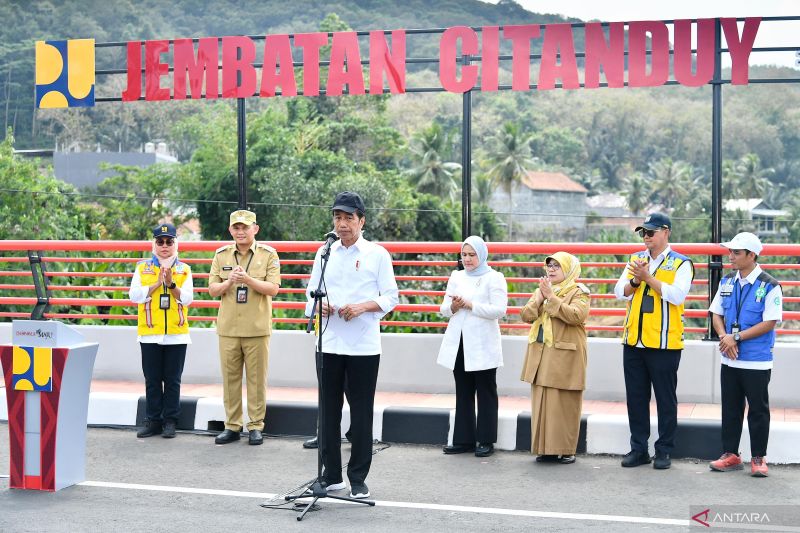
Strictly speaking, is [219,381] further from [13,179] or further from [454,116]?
[454,116]

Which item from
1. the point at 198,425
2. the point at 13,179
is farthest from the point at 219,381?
the point at 13,179

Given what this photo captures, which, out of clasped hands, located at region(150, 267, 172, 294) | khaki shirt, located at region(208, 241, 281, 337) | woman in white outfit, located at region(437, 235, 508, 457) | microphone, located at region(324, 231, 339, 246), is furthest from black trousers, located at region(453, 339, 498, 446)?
clasped hands, located at region(150, 267, 172, 294)

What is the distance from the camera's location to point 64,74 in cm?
1102

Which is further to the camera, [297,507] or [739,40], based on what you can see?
[739,40]

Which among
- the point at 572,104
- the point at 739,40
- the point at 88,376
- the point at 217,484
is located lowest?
the point at 217,484

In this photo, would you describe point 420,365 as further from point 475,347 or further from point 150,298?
Result: point 150,298

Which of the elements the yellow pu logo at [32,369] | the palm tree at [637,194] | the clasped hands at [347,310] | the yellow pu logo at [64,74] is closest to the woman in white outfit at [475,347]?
the clasped hands at [347,310]

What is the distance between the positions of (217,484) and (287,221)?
156ft

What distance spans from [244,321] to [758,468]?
3.94 metres

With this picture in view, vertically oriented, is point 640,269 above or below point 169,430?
above

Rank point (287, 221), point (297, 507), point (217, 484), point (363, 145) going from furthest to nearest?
point (363, 145), point (287, 221), point (217, 484), point (297, 507)

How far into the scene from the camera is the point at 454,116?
96500mm

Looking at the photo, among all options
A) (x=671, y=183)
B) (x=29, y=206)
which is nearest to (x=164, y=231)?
(x=29, y=206)

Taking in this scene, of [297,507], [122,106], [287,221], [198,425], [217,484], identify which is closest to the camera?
[297,507]
